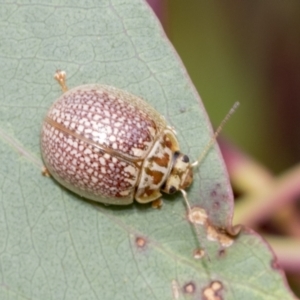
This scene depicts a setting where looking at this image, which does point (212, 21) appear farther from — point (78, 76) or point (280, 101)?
point (78, 76)

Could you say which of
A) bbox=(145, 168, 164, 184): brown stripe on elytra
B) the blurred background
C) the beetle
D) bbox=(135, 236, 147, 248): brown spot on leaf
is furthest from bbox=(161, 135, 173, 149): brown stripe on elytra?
the blurred background

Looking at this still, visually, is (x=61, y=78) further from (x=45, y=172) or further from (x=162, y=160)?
(x=162, y=160)

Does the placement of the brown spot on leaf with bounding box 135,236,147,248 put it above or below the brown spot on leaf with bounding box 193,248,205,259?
below

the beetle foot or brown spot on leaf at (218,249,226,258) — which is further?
the beetle foot

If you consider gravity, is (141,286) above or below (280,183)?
below

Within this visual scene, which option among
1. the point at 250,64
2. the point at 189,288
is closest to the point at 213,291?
the point at 189,288

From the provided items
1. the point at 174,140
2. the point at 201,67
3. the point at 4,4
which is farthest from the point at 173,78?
the point at 201,67

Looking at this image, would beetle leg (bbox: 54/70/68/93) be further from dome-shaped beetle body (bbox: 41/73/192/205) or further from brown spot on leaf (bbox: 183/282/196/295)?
brown spot on leaf (bbox: 183/282/196/295)

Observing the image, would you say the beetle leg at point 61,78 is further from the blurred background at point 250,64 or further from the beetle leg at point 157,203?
the blurred background at point 250,64
